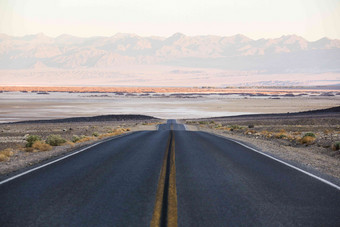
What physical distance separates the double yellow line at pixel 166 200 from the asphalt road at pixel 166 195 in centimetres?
2

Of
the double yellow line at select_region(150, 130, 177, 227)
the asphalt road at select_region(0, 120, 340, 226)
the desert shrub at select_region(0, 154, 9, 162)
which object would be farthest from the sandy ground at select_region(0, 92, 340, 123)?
the double yellow line at select_region(150, 130, 177, 227)

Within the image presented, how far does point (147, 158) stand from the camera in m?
14.8

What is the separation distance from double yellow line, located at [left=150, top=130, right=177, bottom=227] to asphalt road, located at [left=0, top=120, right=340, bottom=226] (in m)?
0.02

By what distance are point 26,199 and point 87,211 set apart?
162 centimetres

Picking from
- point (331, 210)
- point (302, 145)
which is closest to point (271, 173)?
point (331, 210)

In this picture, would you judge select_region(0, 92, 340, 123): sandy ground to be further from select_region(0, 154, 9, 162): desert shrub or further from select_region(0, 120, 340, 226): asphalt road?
select_region(0, 120, 340, 226): asphalt road

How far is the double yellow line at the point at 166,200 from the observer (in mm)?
6636

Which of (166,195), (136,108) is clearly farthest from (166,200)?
(136,108)

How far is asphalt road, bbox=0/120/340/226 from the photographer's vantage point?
266 inches

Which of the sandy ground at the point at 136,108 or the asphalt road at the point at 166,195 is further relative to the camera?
the sandy ground at the point at 136,108

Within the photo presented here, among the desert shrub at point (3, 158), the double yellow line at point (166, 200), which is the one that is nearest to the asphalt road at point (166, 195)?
the double yellow line at point (166, 200)

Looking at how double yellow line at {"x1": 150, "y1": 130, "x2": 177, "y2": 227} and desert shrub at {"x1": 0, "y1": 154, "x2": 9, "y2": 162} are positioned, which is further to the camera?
desert shrub at {"x1": 0, "y1": 154, "x2": 9, "y2": 162}

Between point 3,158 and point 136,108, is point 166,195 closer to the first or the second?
point 3,158

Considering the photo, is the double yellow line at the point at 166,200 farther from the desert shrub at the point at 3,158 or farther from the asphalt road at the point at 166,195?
the desert shrub at the point at 3,158
